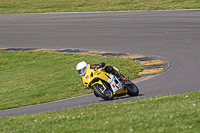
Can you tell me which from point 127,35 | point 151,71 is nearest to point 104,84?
point 151,71

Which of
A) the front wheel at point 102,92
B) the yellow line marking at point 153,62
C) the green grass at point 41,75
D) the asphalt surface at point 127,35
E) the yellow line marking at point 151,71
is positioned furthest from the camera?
the yellow line marking at point 153,62

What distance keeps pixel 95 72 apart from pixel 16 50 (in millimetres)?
12530

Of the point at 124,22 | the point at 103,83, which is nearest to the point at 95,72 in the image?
the point at 103,83

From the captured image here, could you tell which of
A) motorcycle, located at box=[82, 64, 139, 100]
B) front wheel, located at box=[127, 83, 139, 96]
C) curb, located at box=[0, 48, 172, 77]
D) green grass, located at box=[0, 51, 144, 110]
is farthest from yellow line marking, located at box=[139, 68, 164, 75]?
motorcycle, located at box=[82, 64, 139, 100]

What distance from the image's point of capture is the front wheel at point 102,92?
10664 millimetres

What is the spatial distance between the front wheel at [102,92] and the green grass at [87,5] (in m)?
17.4

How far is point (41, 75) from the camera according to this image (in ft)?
55.3

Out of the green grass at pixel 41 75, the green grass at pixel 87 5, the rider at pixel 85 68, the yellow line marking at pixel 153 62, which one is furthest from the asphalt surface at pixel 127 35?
the green grass at pixel 87 5

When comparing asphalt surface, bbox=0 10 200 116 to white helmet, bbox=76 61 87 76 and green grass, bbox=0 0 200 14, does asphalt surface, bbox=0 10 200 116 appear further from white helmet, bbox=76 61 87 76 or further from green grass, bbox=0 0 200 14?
green grass, bbox=0 0 200 14

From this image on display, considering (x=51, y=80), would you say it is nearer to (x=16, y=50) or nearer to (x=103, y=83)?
(x=103, y=83)

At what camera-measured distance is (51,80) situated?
15523 millimetres

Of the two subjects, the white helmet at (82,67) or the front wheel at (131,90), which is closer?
the white helmet at (82,67)

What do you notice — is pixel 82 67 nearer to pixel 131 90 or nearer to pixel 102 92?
pixel 102 92

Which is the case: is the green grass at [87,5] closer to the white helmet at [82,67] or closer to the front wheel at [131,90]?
the front wheel at [131,90]
